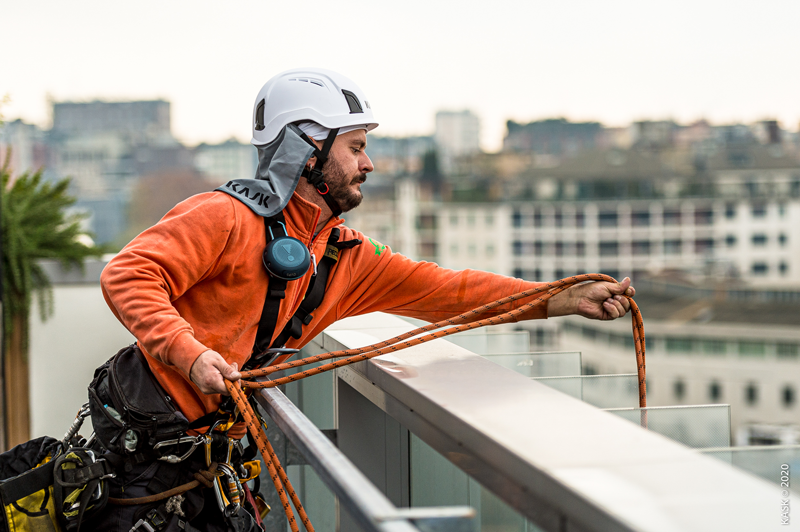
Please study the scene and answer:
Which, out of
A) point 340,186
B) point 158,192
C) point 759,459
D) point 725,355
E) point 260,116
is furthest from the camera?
point 158,192

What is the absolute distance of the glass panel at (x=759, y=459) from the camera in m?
1.25

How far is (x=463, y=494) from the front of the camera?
66.1 inches

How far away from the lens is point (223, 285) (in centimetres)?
203

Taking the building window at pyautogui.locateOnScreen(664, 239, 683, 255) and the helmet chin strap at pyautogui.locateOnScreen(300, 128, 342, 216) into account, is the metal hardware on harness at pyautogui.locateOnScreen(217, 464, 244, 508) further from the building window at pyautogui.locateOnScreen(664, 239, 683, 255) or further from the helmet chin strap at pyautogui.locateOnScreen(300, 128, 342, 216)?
the building window at pyautogui.locateOnScreen(664, 239, 683, 255)

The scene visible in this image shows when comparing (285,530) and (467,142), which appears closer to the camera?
(285,530)

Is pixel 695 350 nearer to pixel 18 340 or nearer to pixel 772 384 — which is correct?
pixel 772 384

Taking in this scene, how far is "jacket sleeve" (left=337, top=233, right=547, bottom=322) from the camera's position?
246 centimetres

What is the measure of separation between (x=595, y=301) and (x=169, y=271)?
118cm

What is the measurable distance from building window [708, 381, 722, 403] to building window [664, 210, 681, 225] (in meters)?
21.0

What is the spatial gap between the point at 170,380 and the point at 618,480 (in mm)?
1249

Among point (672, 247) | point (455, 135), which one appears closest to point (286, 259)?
point (672, 247)

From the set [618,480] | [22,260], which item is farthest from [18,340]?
[618,480]

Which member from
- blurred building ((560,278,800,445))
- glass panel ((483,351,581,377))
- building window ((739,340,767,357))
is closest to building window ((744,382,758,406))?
blurred building ((560,278,800,445))

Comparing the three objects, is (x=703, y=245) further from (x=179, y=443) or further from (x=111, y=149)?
(x=179, y=443)
